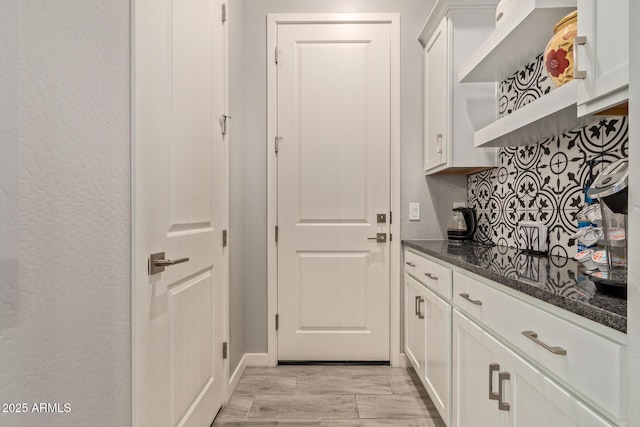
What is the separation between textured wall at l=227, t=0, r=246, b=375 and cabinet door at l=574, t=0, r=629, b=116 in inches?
71.1

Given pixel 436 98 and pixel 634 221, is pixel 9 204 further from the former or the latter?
pixel 436 98

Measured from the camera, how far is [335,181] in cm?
273

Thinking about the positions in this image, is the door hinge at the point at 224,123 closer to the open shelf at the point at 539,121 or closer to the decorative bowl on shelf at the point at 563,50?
the open shelf at the point at 539,121

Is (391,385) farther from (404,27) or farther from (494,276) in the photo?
(404,27)

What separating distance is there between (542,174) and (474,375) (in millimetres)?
1011

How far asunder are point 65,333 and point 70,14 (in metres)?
0.74

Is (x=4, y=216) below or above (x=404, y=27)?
below

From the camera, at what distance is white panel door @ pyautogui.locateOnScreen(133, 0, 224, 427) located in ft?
3.98

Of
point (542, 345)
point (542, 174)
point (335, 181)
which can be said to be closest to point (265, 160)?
point (335, 181)

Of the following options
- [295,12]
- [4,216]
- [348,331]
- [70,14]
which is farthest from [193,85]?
[348,331]

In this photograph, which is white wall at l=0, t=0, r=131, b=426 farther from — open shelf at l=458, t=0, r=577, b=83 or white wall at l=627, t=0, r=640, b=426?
open shelf at l=458, t=0, r=577, b=83

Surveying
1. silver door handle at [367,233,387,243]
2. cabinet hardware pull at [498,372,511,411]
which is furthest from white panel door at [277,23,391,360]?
cabinet hardware pull at [498,372,511,411]

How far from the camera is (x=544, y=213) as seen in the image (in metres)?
1.79

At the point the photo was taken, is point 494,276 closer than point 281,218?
Yes
